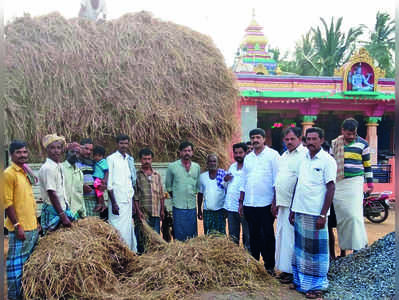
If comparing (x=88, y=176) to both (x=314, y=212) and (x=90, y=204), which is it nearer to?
(x=90, y=204)

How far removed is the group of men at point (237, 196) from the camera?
11.1 feet

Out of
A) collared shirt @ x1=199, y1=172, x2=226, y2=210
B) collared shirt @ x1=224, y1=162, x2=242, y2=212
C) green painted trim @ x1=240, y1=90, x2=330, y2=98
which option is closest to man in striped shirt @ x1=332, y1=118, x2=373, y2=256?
collared shirt @ x1=224, y1=162, x2=242, y2=212

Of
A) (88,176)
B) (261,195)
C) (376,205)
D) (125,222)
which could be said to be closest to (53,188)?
(88,176)

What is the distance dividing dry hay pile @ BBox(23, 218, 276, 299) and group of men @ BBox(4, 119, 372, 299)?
8.5 inches

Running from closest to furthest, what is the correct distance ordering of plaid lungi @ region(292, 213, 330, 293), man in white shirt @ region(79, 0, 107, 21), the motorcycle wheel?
plaid lungi @ region(292, 213, 330, 293)
man in white shirt @ region(79, 0, 107, 21)
the motorcycle wheel

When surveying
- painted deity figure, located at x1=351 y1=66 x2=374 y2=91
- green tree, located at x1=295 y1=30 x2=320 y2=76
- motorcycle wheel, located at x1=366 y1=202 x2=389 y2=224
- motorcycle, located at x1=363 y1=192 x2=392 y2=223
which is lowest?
motorcycle wheel, located at x1=366 y1=202 x2=389 y2=224

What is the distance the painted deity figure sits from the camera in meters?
12.3

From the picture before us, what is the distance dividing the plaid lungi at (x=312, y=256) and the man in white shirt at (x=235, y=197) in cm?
87

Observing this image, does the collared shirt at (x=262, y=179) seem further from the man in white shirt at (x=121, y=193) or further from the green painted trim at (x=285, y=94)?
the green painted trim at (x=285, y=94)

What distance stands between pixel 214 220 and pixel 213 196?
31cm

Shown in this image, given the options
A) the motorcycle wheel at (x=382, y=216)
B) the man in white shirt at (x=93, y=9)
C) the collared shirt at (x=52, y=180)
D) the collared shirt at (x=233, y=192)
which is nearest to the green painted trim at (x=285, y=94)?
the motorcycle wheel at (x=382, y=216)

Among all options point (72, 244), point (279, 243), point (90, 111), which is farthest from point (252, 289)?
point (90, 111)

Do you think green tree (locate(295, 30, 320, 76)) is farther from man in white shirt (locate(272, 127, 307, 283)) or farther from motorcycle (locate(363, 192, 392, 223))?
man in white shirt (locate(272, 127, 307, 283))

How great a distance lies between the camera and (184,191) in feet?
14.8
